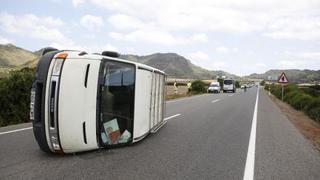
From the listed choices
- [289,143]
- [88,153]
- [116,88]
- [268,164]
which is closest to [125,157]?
[88,153]

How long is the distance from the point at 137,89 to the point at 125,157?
5.99ft

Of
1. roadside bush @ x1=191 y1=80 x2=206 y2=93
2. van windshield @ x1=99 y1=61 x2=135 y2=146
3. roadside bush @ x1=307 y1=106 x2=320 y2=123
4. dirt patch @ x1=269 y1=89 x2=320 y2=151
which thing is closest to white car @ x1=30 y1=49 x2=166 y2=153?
van windshield @ x1=99 y1=61 x2=135 y2=146

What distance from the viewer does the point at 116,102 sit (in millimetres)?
8133

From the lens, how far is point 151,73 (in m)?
10.0

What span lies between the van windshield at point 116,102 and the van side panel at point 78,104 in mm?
235

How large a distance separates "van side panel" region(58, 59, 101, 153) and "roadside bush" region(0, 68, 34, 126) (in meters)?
7.26

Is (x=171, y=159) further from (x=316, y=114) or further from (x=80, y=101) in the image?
(x=316, y=114)

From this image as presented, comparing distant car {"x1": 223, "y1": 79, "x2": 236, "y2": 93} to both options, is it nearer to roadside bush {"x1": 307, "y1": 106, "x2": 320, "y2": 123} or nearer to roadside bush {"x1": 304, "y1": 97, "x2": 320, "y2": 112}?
roadside bush {"x1": 304, "y1": 97, "x2": 320, "y2": 112}

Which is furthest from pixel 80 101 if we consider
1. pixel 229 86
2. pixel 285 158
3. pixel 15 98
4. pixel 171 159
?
pixel 229 86

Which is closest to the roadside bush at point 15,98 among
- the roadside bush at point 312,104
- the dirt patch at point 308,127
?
the dirt patch at point 308,127

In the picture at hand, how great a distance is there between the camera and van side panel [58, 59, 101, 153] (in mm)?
7262

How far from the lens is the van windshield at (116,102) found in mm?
7820

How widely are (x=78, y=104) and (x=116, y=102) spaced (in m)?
0.99

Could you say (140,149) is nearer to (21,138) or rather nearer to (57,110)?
(57,110)
